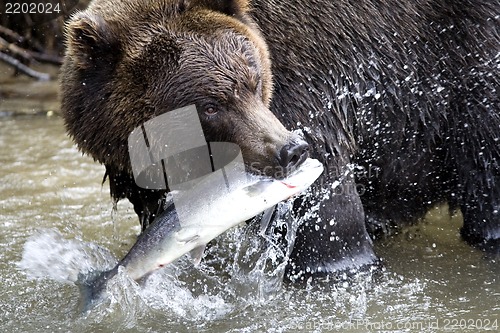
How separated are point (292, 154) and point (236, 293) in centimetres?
127

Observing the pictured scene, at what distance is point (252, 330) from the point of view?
177 inches

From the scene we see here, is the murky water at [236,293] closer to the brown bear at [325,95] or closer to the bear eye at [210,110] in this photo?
the brown bear at [325,95]

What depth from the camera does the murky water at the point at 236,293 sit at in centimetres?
457

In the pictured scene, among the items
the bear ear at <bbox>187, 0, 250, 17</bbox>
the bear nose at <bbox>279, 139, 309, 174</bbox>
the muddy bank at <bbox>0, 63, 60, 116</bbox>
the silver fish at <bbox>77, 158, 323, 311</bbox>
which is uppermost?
the bear ear at <bbox>187, 0, 250, 17</bbox>

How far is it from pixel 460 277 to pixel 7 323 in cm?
270

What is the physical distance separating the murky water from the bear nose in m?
0.93

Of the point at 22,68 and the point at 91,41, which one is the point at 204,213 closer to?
the point at 91,41

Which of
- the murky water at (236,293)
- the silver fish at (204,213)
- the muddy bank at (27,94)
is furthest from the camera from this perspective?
the muddy bank at (27,94)

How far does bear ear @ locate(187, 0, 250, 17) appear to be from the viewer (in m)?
4.64

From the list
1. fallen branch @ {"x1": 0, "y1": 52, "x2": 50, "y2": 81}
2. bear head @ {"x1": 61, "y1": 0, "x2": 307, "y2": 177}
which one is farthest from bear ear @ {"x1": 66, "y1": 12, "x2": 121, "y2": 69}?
fallen branch @ {"x1": 0, "y1": 52, "x2": 50, "y2": 81}

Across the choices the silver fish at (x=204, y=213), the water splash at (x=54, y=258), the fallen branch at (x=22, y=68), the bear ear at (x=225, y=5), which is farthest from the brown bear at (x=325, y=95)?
the fallen branch at (x=22, y=68)

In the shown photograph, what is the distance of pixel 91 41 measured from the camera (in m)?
4.45

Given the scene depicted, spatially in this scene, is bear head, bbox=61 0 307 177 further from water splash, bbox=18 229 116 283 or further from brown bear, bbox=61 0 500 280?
water splash, bbox=18 229 116 283

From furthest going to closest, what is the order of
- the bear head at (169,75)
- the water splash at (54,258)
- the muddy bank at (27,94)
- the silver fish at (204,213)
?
the muddy bank at (27,94) < the water splash at (54,258) < the bear head at (169,75) < the silver fish at (204,213)
